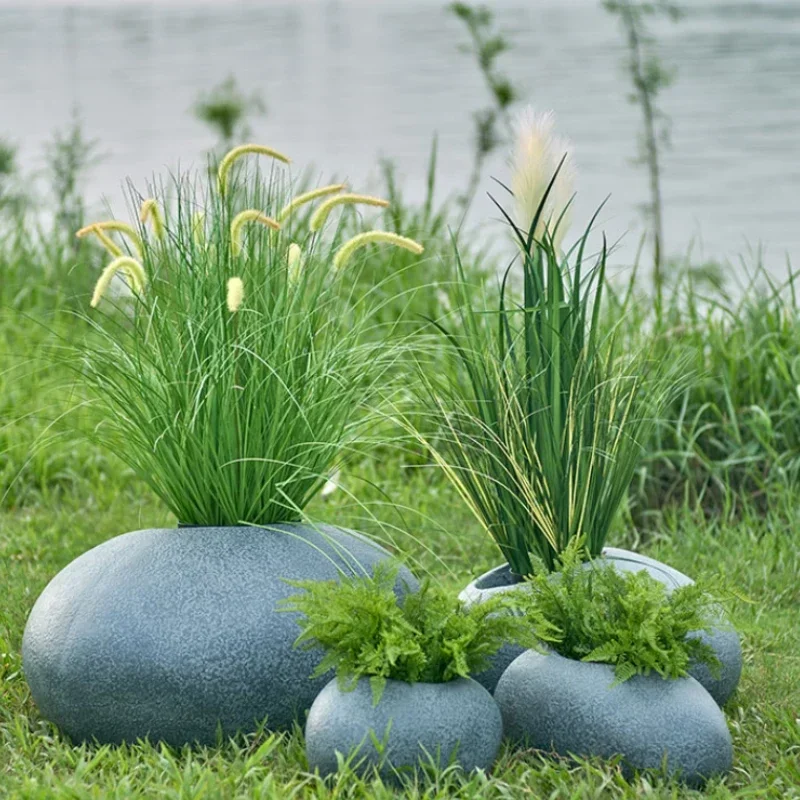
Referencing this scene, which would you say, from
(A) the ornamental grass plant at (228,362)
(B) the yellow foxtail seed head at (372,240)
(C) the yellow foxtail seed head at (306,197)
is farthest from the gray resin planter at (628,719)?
(C) the yellow foxtail seed head at (306,197)

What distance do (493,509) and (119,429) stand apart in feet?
3.43

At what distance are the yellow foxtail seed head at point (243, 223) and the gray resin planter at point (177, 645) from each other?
0.77 m

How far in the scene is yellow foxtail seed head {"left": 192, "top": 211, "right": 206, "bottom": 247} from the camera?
11.9 feet

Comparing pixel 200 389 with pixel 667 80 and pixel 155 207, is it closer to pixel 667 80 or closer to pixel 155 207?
pixel 155 207

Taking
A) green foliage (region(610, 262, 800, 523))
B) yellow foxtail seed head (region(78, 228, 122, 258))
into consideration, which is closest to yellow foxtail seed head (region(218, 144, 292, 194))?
yellow foxtail seed head (region(78, 228, 122, 258))

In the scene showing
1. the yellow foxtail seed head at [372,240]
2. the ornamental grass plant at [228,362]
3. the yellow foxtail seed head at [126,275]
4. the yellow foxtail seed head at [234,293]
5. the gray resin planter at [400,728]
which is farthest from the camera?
the ornamental grass plant at [228,362]

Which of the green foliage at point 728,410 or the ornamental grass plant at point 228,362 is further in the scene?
the green foliage at point 728,410

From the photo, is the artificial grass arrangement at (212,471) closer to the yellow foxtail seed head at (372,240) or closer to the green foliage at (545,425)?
the yellow foxtail seed head at (372,240)

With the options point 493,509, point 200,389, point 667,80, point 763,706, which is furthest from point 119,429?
point 667,80

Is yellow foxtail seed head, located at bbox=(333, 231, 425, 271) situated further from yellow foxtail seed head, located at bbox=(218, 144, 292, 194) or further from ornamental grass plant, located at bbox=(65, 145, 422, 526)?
yellow foxtail seed head, located at bbox=(218, 144, 292, 194)

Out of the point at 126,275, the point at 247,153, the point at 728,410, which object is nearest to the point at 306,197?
the point at 247,153

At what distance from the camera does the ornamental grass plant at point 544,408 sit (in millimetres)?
3656

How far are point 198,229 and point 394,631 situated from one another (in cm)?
126

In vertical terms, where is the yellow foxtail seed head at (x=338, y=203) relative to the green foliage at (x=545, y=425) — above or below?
above
